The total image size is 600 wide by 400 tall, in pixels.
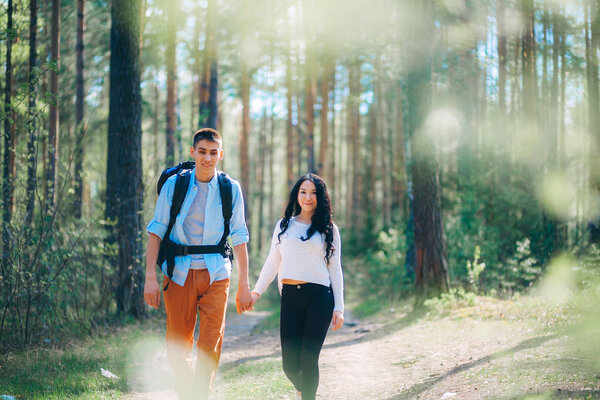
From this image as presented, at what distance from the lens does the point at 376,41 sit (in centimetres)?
1470

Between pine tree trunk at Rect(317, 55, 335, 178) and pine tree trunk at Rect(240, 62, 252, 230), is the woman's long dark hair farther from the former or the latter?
pine tree trunk at Rect(240, 62, 252, 230)

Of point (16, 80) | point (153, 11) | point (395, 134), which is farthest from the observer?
point (395, 134)

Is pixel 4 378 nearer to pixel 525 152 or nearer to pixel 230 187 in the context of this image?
pixel 230 187

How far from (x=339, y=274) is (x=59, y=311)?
495 cm

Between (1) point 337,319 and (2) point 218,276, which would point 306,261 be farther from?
(2) point 218,276

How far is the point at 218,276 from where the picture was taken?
4.34 m

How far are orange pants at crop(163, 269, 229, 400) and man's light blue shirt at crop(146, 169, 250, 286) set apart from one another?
0.09m

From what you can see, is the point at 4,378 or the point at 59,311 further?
the point at 59,311

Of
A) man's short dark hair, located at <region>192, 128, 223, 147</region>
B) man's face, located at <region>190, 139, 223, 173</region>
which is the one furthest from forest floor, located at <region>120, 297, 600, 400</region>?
man's short dark hair, located at <region>192, 128, 223, 147</region>

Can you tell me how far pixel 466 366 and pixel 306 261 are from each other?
119 inches

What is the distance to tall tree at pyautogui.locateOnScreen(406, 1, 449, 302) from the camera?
11.2 meters

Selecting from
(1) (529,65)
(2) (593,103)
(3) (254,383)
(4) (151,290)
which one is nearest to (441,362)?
(3) (254,383)

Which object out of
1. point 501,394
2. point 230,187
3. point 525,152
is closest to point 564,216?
point 525,152

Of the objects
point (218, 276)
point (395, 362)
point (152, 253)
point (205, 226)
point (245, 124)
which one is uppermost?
point (245, 124)
